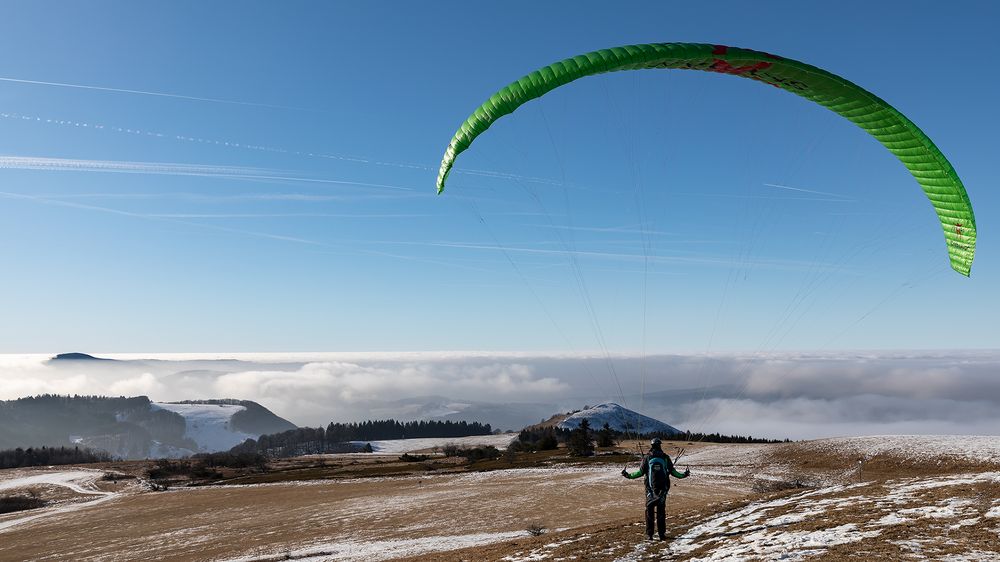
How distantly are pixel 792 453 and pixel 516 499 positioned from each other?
2630 cm

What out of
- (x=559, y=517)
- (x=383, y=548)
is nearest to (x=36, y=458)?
(x=383, y=548)

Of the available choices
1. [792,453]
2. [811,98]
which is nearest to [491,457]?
[792,453]

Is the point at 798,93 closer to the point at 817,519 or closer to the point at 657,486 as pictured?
the point at 817,519

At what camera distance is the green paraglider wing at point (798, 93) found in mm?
13617

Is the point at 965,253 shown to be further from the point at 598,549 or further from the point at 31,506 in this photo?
the point at 31,506

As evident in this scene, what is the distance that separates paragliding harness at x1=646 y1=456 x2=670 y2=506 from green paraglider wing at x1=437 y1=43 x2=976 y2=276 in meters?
9.28

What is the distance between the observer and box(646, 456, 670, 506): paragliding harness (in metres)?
12.4

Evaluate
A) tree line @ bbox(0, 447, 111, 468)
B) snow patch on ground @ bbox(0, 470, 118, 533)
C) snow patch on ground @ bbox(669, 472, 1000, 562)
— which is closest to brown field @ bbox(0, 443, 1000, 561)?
snow patch on ground @ bbox(669, 472, 1000, 562)

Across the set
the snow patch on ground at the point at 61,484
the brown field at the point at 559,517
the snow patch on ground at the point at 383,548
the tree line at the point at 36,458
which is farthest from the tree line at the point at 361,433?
the snow patch on ground at the point at 383,548

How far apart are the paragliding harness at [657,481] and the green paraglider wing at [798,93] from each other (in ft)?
30.5

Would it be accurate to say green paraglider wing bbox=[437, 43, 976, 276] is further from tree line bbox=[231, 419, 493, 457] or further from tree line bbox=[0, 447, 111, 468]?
tree line bbox=[231, 419, 493, 457]

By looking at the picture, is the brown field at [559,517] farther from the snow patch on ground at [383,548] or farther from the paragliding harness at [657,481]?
the paragliding harness at [657,481]

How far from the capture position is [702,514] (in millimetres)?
15203

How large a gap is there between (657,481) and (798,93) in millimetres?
11320
